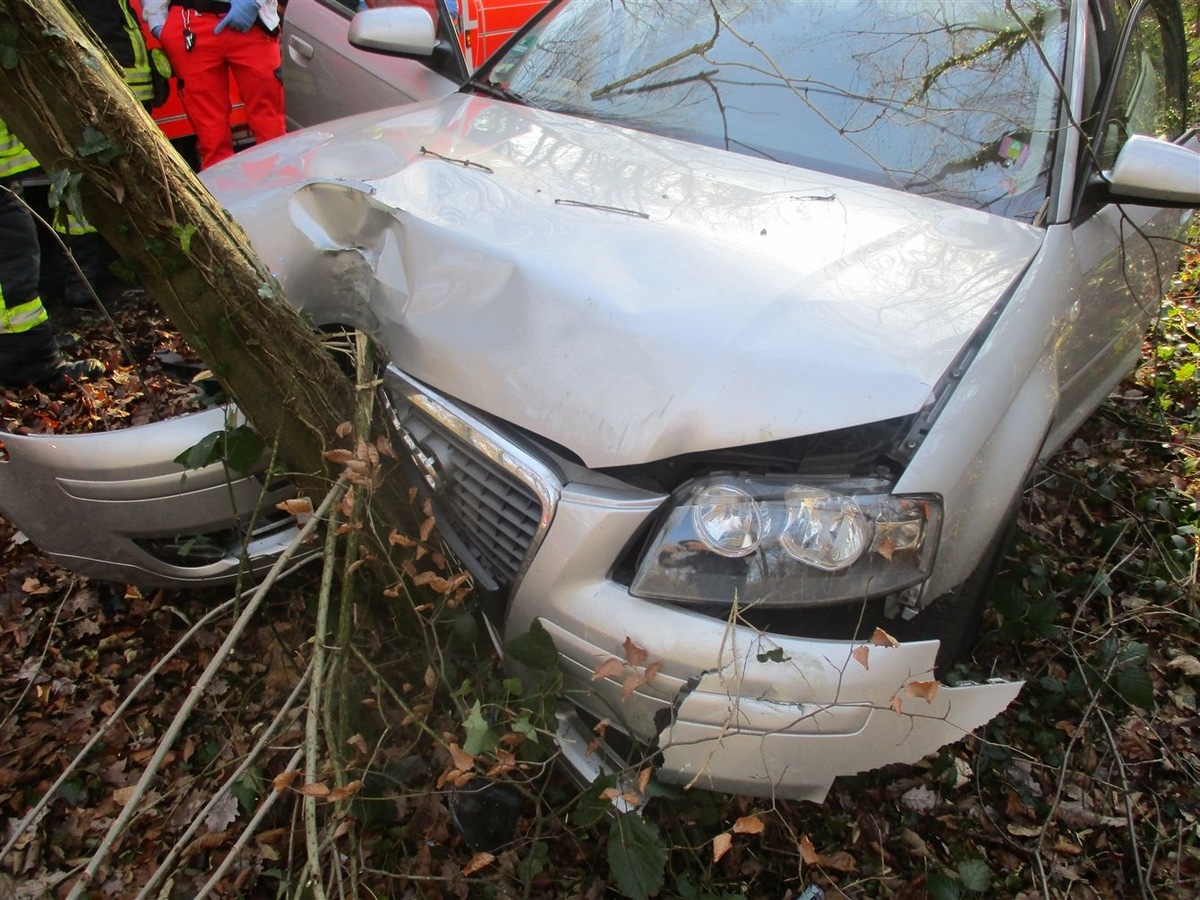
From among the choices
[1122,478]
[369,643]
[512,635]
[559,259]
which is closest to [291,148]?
[559,259]

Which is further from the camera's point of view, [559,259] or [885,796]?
[885,796]

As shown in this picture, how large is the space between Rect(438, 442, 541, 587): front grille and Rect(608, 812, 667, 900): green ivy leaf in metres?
0.54

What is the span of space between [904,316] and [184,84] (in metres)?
4.18

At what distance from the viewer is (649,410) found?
5.36ft

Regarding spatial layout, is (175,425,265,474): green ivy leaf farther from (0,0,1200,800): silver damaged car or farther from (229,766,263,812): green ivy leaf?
(229,766,263,812): green ivy leaf

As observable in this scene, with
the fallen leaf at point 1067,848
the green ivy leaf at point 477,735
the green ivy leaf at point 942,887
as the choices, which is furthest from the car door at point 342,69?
the fallen leaf at point 1067,848

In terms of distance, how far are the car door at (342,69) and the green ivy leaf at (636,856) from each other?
2581mm

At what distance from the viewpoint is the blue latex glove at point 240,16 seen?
422cm

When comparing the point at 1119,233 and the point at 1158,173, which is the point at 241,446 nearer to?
the point at 1158,173

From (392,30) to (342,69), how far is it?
95cm

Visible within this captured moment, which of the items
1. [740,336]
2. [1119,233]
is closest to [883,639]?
[740,336]

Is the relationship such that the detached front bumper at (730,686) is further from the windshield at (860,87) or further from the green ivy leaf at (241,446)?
the windshield at (860,87)

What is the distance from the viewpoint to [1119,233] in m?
2.47

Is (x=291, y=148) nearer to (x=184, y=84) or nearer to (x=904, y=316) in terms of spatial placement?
(x=904, y=316)
